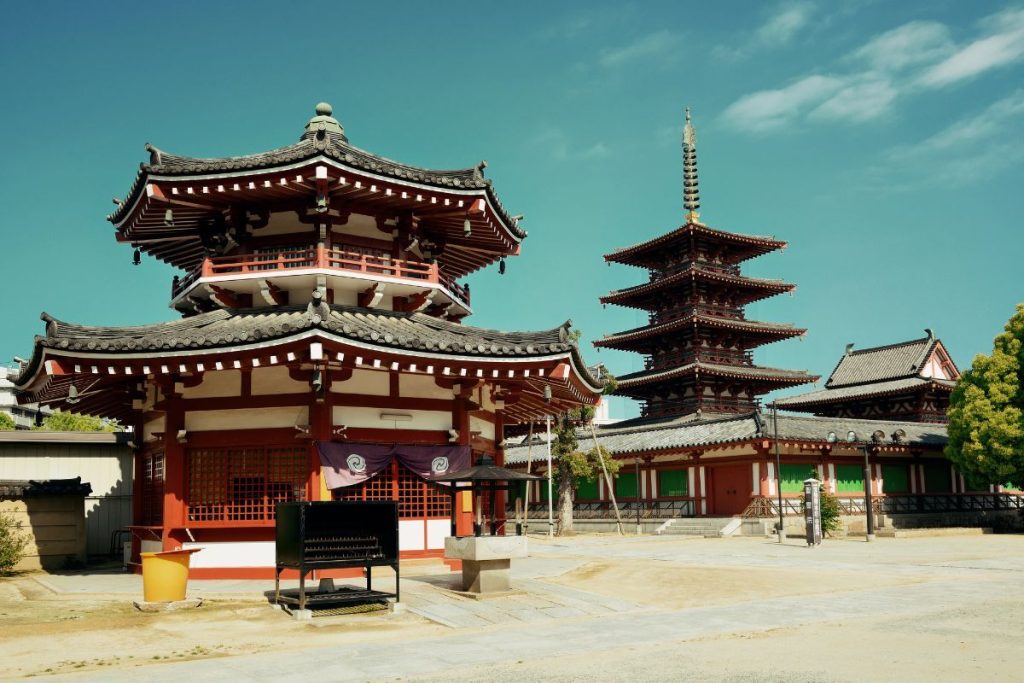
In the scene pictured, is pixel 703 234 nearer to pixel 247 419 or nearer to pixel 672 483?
pixel 672 483

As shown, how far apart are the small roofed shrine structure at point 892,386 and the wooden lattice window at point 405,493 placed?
46386mm

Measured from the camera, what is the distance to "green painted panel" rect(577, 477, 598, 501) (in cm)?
5431

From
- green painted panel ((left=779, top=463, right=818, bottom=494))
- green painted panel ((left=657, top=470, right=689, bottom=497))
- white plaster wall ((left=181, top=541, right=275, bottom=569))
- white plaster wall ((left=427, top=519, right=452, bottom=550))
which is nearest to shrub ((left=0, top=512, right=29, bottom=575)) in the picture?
white plaster wall ((left=181, top=541, right=275, bottom=569))

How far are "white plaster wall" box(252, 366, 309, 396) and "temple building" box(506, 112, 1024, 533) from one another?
1030 inches

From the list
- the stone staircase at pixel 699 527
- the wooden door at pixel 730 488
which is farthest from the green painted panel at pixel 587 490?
the wooden door at pixel 730 488

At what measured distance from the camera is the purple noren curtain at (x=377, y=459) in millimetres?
19938

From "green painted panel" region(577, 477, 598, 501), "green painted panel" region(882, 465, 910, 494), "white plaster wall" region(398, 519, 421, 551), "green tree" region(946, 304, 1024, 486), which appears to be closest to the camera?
"white plaster wall" region(398, 519, 421, 551)

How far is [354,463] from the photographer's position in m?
20.4

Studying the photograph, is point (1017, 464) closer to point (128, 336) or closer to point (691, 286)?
point (691, 286)

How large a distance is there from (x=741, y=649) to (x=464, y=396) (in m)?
11.1

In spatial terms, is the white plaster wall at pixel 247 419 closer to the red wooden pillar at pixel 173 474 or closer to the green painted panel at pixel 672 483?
the red wooden pillar at pixel 173 474

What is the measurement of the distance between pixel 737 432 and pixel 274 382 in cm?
3029

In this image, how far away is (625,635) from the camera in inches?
546

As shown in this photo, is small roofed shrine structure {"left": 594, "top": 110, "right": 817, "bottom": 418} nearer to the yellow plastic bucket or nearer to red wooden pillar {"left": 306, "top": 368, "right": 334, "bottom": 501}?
red wooden pillar {"left": 306, "top": 368, "right": 334, "bottom": 501}
